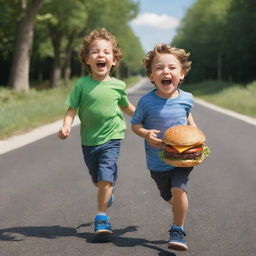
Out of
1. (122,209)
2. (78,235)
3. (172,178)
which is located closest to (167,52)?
(172,178)

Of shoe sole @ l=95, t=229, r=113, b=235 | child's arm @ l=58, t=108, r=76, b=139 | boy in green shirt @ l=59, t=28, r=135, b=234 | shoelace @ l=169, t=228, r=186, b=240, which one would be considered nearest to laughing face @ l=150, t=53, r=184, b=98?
boy in green shirt @ l=59, t=28, r=135, b=234

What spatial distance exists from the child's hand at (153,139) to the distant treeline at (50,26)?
886 inches

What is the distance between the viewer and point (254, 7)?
46.1 meters

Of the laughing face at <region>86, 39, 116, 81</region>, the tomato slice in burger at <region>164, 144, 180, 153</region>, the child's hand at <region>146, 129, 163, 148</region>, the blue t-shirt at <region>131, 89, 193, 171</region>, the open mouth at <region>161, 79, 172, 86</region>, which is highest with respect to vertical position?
the laughing face at <region>86, 39, 116, 81</region>

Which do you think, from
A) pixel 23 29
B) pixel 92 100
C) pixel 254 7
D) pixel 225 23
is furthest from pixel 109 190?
pixel 225 23

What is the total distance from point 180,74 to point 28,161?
500cm

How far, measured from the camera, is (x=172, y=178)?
404 cm

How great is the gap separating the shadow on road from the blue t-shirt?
0.63m

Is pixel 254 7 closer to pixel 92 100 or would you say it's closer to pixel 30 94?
pixel 30 94

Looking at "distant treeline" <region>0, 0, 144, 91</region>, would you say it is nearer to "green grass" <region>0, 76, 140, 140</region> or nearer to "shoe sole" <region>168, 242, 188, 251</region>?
"green grass" <region>0, 76, 140, 140</region>

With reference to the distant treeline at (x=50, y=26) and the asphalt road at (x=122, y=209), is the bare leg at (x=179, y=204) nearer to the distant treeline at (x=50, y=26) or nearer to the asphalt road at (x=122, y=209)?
the asphalt road at (x=122, y=209)

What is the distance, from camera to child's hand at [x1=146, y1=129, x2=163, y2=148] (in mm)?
3896

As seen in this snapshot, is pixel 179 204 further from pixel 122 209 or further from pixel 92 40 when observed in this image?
pixel 92 40

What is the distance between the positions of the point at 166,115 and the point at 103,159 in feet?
2.42
